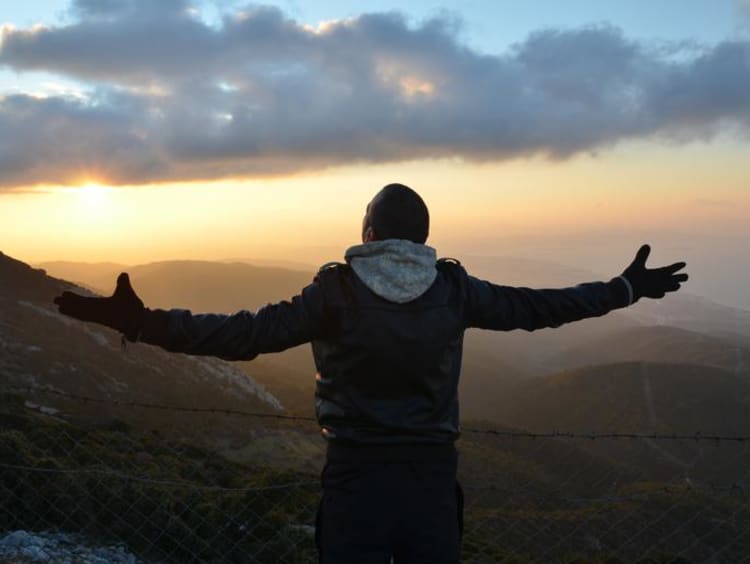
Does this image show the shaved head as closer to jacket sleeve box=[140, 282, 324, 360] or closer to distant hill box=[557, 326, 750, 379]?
jacket sleeve box=[140, 282, 324, 360]

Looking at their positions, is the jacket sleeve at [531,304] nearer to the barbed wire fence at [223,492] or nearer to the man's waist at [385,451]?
the man's waist at [385,451]

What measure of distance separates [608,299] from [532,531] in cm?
3399

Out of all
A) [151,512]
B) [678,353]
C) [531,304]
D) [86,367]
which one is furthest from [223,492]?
[678,353]

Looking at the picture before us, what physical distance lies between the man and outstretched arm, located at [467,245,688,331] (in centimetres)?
22

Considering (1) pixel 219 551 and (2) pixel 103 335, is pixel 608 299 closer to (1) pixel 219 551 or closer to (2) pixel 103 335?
(1) pixel 219 551

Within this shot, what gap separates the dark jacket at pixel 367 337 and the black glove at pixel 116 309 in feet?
0.22

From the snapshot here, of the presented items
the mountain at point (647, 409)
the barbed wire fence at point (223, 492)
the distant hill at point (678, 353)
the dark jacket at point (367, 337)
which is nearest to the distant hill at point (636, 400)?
the mountain at point (647, 409)

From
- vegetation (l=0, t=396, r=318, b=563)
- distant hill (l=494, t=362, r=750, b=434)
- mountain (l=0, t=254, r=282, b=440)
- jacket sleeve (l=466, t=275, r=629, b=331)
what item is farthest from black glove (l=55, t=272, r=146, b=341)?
distant hill (l=494, t=362, r=750, b=434)

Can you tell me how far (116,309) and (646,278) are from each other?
3207mm

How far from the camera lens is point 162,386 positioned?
48.6 metres

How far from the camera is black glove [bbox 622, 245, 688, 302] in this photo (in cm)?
426

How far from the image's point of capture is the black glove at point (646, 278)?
14.0ft

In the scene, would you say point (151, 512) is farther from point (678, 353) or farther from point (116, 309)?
point (678, 353)

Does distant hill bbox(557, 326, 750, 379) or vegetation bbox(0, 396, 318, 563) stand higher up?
vegetation bbox(0, 396, 318, 563)
